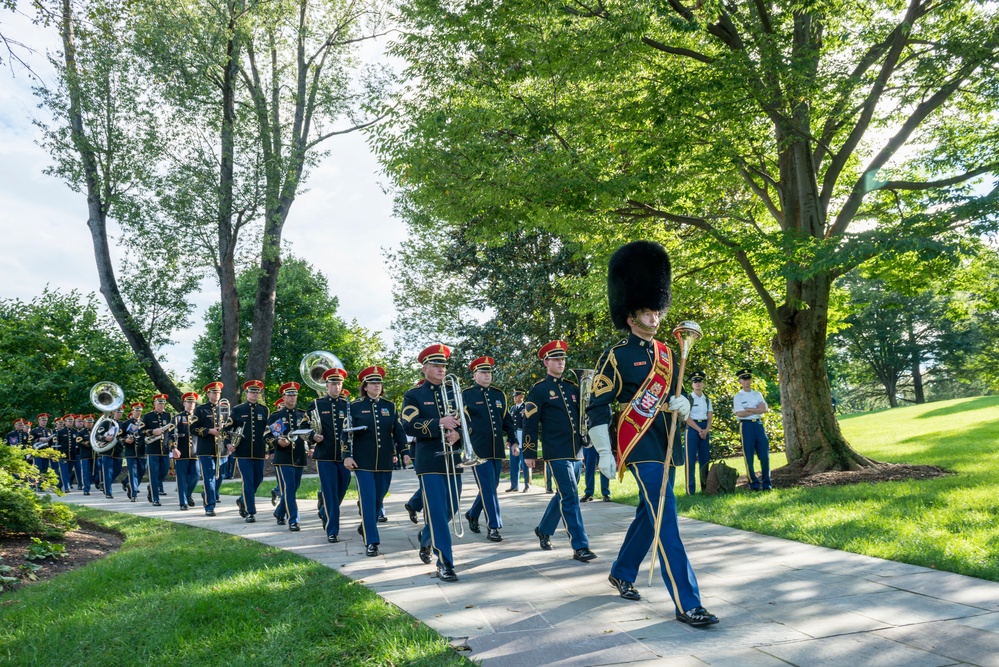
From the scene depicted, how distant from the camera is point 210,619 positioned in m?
5.55

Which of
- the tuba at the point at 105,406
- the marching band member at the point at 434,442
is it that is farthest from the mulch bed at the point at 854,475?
the tuba at the point at 105,406

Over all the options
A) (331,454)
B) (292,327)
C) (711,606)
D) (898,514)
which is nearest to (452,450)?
(331,454)

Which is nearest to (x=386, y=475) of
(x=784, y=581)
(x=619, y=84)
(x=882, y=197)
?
(x=784, y=581)

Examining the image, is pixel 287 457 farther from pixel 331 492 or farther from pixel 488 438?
pixel 488 438

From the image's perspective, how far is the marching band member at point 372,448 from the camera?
8.76 metres

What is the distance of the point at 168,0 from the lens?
22.1 metres

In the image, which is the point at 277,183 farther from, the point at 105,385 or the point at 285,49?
the point at 105,385

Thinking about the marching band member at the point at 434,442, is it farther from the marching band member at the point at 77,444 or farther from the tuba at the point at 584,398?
the marching band member at the point at 77,444

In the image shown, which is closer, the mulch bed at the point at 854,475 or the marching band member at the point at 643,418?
the marching band member at the point at 643,418

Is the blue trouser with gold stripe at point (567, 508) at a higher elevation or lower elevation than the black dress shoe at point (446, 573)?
higher

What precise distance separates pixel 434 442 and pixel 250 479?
597 centimetres

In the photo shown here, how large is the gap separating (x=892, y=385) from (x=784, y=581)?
58250mm

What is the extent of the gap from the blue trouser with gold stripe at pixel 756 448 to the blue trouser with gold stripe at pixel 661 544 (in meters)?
6.95

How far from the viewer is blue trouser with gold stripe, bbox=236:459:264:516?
1230 cm
